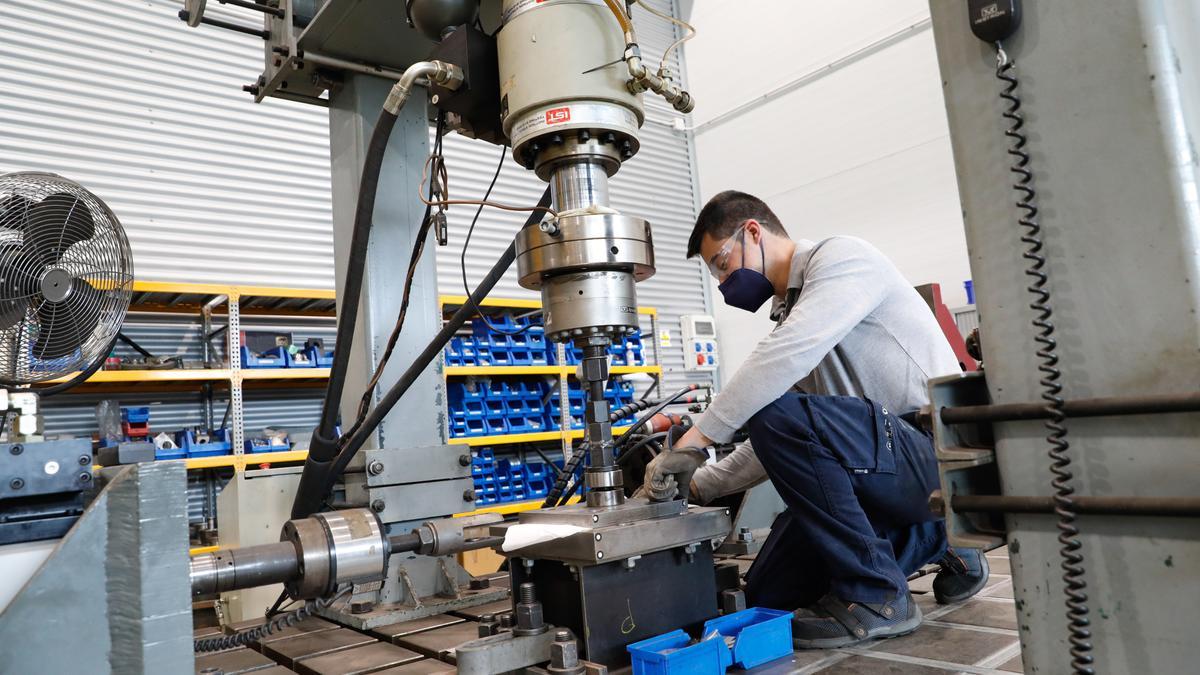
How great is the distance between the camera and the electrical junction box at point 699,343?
259 inches

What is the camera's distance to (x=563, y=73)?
53.7 inches

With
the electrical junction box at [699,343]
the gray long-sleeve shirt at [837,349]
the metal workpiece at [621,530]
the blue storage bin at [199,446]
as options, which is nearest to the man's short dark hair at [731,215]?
the gray long-sleeve shirt at [837,349]

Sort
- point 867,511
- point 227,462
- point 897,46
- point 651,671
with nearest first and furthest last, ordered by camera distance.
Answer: point 651,671 < point 867,511 < point 227,462 < point 897,46

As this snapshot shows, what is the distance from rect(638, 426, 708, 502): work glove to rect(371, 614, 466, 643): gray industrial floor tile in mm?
524

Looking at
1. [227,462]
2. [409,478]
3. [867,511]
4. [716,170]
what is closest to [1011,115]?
[867,511]

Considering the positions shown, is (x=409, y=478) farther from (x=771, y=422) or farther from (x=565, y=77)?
(x=565, y=77)

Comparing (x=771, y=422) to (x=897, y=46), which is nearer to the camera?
(x=771, y=422)

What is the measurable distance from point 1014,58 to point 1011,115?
0.18ft

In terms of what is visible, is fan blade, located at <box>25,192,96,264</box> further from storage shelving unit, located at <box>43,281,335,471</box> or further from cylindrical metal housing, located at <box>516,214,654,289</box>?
storage shelving unit, located at <box>43,281,335,471</box>

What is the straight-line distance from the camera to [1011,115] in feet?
2.30

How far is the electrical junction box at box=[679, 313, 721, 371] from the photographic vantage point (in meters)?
6.58

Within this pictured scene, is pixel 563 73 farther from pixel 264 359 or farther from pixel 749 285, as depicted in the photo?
pixel 264 359

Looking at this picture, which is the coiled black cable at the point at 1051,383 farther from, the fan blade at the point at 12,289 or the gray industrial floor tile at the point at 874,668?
the fan blade at the point at 12,289

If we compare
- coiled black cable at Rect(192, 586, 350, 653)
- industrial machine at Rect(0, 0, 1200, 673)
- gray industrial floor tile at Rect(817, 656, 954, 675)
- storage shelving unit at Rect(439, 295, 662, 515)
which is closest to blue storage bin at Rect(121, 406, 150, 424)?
storage shelving unit at Rect(439, 295, 662, 515)
